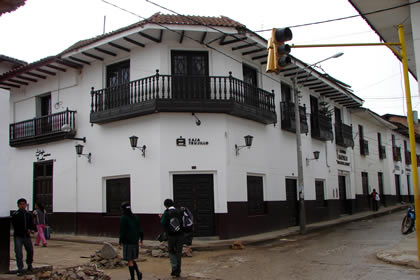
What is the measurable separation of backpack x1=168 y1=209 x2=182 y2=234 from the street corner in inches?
200

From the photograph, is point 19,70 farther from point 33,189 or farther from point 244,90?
point 244,90

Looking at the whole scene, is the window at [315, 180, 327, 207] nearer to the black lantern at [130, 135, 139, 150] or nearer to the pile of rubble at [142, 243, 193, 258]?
the black lantern at [130, 135, 139, 150]

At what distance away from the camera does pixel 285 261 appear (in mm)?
10297

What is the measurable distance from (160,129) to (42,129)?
7.02m

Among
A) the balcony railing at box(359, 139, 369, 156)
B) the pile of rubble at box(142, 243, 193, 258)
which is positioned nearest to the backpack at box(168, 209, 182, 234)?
the pile of rubble at box(142, 243, 193, 258)

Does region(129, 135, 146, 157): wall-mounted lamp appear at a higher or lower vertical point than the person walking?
higher

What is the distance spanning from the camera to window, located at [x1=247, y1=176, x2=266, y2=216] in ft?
52.5

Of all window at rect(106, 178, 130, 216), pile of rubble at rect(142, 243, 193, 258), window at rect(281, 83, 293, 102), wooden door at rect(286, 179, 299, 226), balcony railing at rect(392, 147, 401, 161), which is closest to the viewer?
pile of rubble at rect(142, 243, 193, 258)

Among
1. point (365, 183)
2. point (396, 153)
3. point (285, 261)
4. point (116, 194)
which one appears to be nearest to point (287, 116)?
point (116, 194)

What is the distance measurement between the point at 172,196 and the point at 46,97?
9.27 metres

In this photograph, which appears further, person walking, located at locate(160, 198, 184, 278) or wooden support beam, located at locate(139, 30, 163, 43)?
wooden support beam, located at locate(139, 30, 163, 43)

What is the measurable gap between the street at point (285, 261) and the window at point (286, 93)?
294 inches

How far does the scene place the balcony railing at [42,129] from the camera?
17.1 metres

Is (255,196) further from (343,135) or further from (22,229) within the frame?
(343,135)
